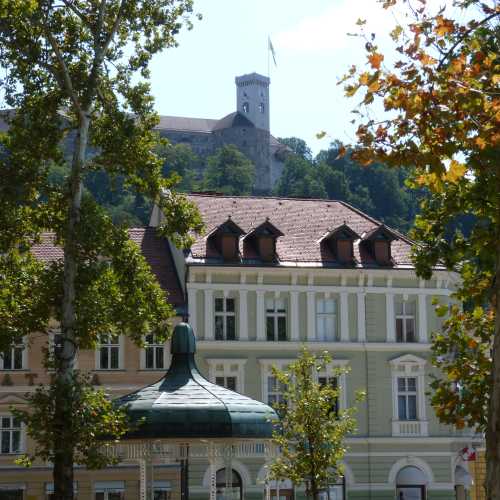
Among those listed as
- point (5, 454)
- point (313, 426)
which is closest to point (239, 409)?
point (313, 426)

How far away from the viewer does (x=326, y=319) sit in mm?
48531

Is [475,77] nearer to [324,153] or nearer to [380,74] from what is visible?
[380,74]

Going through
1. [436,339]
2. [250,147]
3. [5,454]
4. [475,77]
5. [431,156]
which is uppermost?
[250,147]

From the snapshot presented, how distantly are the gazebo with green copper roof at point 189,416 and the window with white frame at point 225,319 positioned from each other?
1948cm

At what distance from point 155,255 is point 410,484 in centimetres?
1322

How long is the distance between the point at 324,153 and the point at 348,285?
5489 inches

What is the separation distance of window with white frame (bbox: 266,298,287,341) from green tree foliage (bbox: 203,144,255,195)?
108208mm

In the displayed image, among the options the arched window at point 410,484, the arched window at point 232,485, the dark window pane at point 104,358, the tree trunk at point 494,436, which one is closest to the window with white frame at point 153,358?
the dark window pane at point 104,358

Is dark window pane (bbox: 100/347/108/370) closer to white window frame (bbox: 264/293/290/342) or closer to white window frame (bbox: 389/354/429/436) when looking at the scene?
white window frame (bbox: 264/293/290/342)

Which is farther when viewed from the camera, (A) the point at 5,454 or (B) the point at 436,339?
(A) the point at 5,454

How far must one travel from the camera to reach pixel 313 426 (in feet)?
114

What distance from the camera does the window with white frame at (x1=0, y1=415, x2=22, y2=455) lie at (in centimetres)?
4478

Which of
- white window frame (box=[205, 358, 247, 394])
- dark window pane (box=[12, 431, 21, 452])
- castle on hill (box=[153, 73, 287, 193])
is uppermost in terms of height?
castle on hill (box=[153, 73, 287, 193])

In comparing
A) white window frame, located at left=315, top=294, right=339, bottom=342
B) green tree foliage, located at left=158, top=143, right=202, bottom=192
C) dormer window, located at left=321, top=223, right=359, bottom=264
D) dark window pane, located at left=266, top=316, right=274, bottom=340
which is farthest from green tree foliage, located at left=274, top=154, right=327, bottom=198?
dark window pane, located at left=266, top=316, right=274, bottom=340
